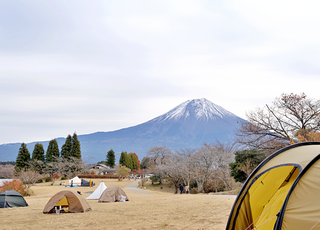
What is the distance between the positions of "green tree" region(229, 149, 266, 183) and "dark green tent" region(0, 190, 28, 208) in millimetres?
16711

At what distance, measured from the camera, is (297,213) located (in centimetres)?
422

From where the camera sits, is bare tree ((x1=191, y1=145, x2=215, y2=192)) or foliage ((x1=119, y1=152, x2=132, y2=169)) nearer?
bare tree ((x1=191, y1=145, x2=215, y2=192))

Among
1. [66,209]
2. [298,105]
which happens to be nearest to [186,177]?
[298,105]

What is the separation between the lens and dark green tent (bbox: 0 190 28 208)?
13750mm

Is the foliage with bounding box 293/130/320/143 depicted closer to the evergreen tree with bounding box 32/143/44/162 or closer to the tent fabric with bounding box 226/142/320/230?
the tent fabric with bounding box 226/142/320/230

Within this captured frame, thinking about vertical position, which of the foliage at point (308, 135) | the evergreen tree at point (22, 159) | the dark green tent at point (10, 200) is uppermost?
the foliage at point (308, 135)

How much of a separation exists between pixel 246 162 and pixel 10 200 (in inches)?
692

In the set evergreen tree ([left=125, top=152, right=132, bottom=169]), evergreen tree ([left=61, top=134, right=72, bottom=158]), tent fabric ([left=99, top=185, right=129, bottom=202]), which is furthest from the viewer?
evergreen tree ([left=125, top=152, right=132, bottom=169])

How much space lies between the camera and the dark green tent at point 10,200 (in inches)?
541

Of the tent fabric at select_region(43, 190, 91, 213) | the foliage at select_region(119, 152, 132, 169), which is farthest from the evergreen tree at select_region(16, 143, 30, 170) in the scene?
the tent fabric at select_region(43, 190, 91, 213)

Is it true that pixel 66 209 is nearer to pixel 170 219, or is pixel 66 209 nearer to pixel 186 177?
pixel 170 219

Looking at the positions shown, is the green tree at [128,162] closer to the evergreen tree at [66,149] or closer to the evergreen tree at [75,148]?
the evergreen tree at [75,148]

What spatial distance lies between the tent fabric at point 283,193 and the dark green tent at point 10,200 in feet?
41.9

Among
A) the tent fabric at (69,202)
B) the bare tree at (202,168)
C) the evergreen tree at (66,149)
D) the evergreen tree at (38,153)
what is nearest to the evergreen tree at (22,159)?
the evergreen tree at (38,153)
